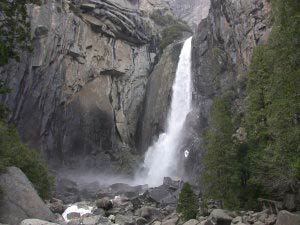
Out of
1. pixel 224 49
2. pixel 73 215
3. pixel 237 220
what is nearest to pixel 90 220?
pixel 73 215

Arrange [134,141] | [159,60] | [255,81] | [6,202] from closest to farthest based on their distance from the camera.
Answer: [6,202], [255,81], [134,141], [159,60]

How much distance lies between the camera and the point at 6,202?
16641 mm

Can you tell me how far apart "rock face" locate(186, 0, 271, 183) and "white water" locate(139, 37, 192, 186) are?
2067 millimetres

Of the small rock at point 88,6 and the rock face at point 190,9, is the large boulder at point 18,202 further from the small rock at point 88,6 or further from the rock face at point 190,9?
the rock face at point 190,9

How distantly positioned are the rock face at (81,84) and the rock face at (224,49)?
10.8 meters

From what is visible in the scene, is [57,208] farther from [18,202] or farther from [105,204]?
[18,202]

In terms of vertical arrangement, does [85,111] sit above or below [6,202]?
above

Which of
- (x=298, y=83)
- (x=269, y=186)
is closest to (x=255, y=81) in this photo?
(x=269, y=186)

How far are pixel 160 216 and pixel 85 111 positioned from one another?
1042 inches

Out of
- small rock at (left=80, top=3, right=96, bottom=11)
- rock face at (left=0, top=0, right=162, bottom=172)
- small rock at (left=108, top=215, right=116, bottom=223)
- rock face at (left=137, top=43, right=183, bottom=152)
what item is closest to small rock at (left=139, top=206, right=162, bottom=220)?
small rock at (left=108, top=215, right=116, bottom=223)

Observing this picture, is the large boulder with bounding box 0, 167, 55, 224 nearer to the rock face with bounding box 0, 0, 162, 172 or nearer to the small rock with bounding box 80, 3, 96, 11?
the rock face with bounding box 0, 0, 162, 172

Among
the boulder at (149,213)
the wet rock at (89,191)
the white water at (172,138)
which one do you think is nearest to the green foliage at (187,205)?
the boulder at (149,213)

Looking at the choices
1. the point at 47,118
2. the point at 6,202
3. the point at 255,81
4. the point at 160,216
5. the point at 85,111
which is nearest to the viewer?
the point at 6,202

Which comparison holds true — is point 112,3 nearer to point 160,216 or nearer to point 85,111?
point 85,111
